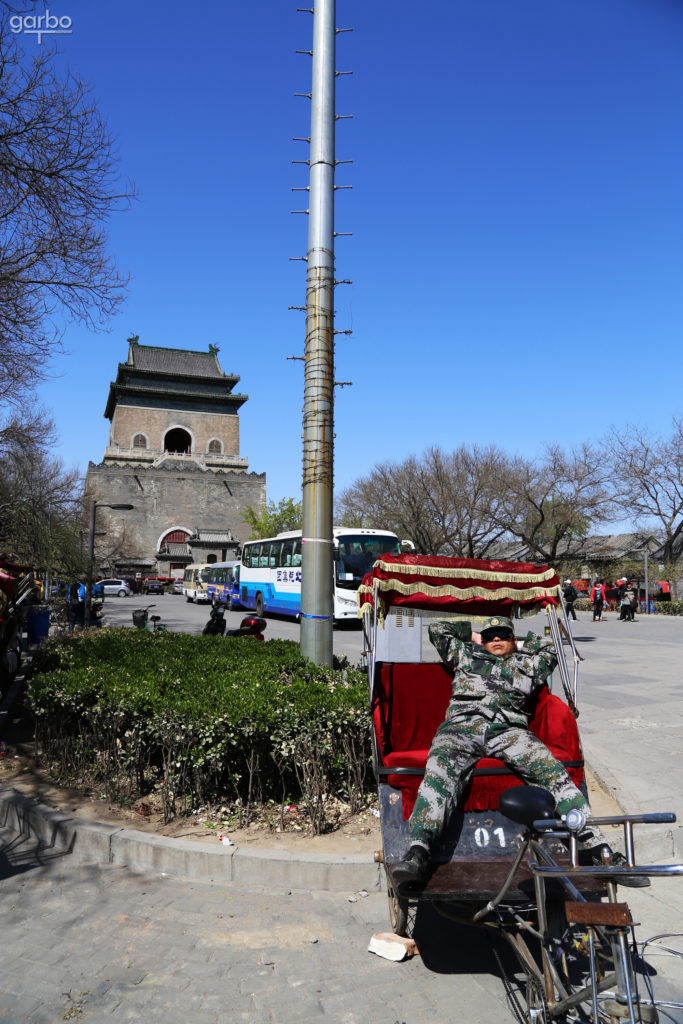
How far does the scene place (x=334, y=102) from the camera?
25.2 ft

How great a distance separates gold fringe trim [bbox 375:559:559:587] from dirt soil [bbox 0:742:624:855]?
1924 millimetres

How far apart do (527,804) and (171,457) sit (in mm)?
71182

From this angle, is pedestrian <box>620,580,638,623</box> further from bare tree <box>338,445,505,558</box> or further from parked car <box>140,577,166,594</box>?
parked car <box>140,577,166,594</box>

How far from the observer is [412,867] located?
11.2ft

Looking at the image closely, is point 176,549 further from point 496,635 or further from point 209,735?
point 496,635

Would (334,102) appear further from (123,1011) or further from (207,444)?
(207,444)

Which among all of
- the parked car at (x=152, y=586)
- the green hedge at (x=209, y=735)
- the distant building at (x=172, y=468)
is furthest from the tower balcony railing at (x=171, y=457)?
the green hedge at (x=209, y=735)

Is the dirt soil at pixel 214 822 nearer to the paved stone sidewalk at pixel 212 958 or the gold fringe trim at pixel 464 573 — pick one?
the paved stone sidewalk at pixel 212 958

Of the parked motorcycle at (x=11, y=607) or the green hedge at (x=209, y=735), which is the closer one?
the green hedge at (x=209, y=735)

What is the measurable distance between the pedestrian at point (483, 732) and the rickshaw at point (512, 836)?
114 millimetres

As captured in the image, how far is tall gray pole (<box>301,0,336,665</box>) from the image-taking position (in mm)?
7352

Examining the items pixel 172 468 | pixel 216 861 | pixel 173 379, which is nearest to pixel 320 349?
pixel 216 861

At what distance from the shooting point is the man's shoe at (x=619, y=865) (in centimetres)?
257

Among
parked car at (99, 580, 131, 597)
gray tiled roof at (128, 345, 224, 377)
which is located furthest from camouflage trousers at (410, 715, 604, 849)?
gray tiled roof at (128, 345, 224, 377)
